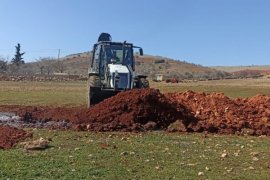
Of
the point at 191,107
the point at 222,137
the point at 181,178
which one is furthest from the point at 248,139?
the point at 181,178

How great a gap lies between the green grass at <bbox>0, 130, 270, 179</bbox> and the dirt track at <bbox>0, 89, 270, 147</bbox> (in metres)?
2.30

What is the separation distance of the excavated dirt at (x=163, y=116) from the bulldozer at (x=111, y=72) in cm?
288

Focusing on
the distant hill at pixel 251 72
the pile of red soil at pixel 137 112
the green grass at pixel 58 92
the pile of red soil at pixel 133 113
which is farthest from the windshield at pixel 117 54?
the distant hill at pixel 251 72

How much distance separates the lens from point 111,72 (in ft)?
75.6

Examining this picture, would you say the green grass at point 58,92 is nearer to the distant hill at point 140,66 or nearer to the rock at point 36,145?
the rock at point 36,145

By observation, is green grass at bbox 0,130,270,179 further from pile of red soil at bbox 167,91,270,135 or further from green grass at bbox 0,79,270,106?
green grass at bbox 0,79,270,106

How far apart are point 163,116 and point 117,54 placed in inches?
256

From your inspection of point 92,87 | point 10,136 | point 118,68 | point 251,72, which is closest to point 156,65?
point 251,72

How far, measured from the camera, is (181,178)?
30.1 feet

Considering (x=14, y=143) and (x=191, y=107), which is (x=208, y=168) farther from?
(x=191, y=107)

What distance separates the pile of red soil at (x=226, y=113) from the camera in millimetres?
17594

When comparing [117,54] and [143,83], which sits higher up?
[117,54]

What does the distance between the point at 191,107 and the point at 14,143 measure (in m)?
8.57

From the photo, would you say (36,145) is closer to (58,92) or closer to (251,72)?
(58,92)
